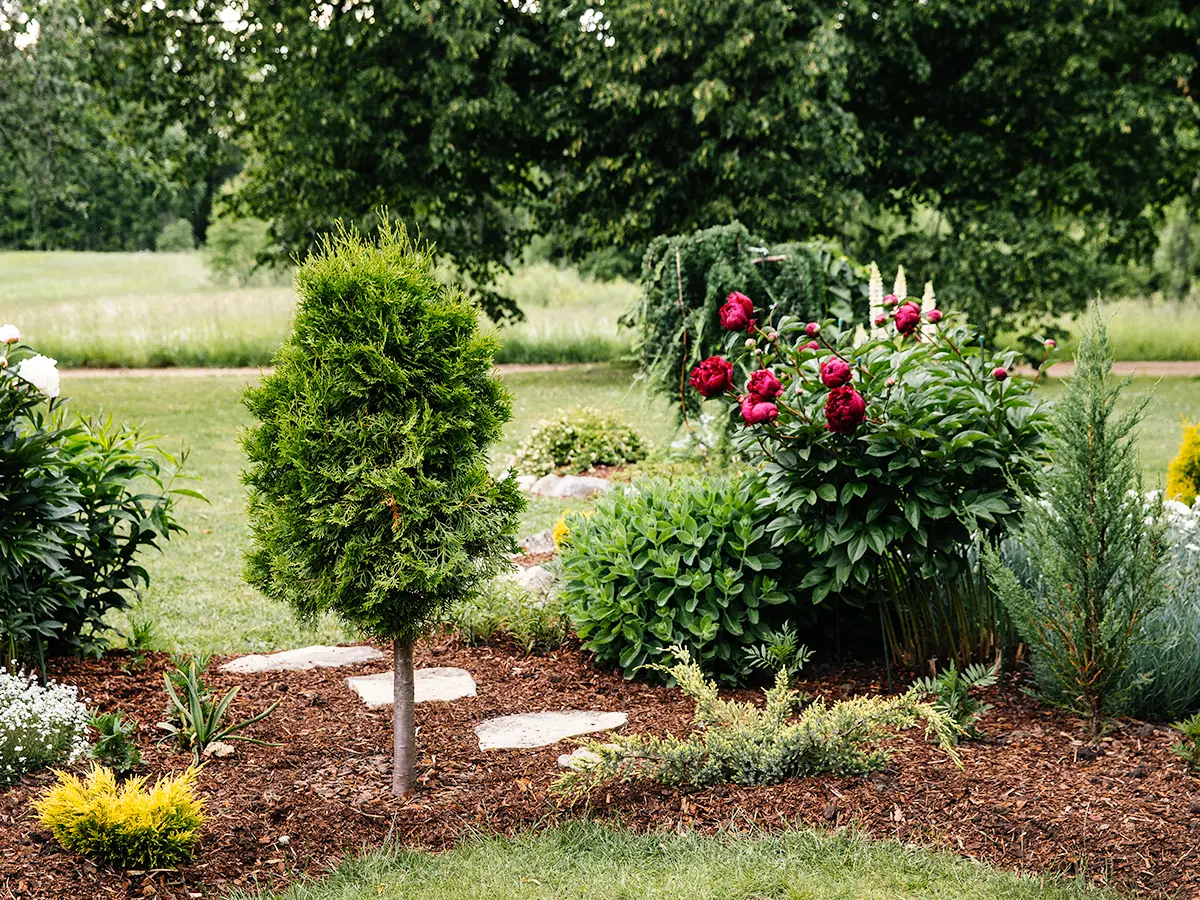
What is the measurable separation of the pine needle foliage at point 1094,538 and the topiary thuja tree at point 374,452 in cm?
168

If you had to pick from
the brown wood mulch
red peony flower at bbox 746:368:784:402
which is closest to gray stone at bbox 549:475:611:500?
the brown wood mulch

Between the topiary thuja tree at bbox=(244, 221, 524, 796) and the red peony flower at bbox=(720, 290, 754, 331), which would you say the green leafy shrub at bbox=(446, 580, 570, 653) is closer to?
the red peony flower at bbox=(720, 290, 754, 331)

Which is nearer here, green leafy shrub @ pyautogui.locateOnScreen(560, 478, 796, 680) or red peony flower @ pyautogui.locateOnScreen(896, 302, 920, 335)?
red peony flower @ pyautogui.locateOnScreen(896, 302, 920, 335)

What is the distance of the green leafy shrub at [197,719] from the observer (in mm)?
3506

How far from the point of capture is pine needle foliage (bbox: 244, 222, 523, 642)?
117 inches

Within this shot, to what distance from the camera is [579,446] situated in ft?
30.1

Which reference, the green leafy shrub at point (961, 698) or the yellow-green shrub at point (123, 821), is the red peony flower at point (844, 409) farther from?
→ the yellow-green shrub at point (123, 821)

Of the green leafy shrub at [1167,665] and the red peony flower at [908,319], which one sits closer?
the green leafy shrub at [1167,665]

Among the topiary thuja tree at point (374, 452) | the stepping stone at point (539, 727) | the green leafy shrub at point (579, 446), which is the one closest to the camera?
the topiary thuja tree at point (374, 452)

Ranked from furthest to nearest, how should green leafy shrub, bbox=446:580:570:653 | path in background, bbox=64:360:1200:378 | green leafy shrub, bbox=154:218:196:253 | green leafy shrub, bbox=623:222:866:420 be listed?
green leafy shrub, bbox=154:218:196:253
path in background, bbox=64:360:1200:378
green leafy shrub, bbox=623:222:866:420
green leafy shrub, bbox=446:580:570:653

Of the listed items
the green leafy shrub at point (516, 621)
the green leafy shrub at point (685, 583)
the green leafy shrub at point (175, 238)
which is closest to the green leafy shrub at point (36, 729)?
the green leafy shrub at point (516, 621)

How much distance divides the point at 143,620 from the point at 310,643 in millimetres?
1108

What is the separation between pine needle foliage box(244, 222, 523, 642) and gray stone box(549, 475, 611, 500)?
5095mm

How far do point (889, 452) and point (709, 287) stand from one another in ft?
13.0
